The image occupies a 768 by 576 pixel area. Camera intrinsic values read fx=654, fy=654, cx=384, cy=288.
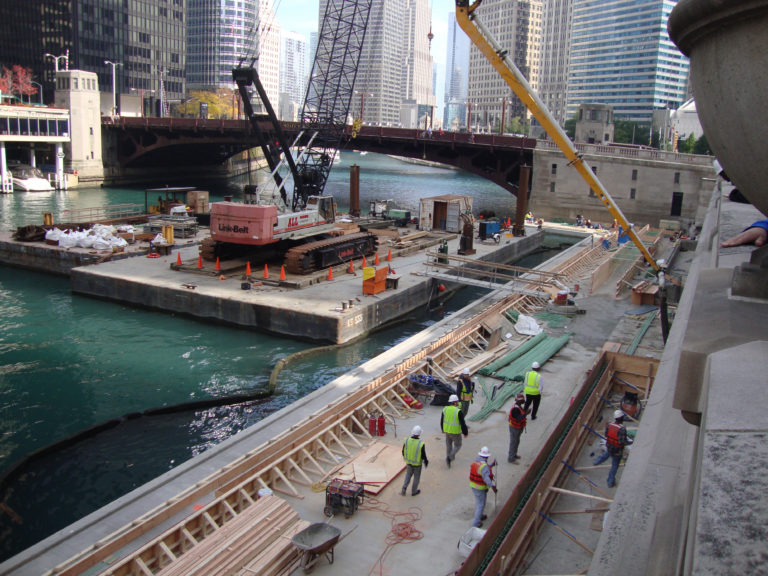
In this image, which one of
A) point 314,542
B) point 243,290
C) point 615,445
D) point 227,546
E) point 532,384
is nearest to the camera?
point 227,546

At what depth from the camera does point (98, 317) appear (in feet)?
94.3

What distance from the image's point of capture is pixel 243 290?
28.7 m

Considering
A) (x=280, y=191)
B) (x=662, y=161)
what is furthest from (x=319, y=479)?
(x=662, y=161)

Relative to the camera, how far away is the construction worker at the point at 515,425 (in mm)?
13227

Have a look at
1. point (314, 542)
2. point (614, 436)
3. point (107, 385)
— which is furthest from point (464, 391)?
point (107, 385)

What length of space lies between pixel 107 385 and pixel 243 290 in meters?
8.43

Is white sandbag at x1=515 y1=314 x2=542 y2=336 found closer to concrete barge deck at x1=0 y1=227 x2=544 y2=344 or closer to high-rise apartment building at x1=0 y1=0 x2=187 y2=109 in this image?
concrete barge deck at x1=0 y1=227 x2=544 y2=344

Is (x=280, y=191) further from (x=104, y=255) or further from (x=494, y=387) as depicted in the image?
(x=494, y=387)

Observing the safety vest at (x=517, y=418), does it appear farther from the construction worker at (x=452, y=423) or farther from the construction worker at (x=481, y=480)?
the construction worker at (x=481, y=480)

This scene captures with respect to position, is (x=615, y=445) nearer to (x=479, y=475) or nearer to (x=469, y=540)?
(x=479, y=475)

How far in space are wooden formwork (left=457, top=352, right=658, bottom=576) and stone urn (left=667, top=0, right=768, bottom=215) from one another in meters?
6.68

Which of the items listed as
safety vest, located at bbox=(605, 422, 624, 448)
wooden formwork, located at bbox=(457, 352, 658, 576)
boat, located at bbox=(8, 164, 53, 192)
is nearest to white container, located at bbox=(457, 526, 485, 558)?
wooden formwork, located at bbox=(457, 352, 658, 576)

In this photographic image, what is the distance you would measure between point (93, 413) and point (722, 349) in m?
19.2

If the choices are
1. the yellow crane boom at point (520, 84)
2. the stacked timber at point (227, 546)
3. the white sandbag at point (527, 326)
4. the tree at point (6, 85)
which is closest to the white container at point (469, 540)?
the stacked timber at point (227, 546)
